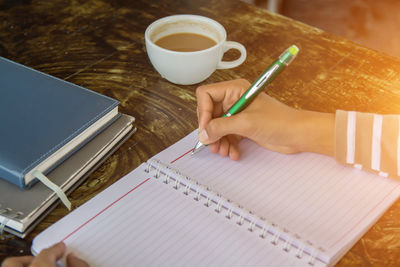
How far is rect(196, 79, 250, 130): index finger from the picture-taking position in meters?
0.80

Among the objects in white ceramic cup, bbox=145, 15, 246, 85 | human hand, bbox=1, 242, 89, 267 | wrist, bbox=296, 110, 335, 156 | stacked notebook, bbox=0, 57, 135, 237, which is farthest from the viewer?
white ceramic cup, bbox=145, 15, 246, 85

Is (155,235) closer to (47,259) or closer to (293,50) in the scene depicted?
(47,259)

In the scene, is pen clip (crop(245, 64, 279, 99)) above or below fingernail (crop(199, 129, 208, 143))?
above

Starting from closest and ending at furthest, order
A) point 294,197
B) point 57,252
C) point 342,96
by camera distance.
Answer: point 57,252 < point 294,197 < point 342,96

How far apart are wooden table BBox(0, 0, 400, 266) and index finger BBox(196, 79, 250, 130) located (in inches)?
2.6

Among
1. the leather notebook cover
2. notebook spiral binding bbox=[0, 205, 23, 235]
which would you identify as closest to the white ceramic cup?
the leather notebook cover

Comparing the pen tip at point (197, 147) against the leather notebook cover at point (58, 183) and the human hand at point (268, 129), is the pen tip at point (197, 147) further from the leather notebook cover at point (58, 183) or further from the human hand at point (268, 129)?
the leather notebook cover at point (58, 183)

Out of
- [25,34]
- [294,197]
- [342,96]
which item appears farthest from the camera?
[25,34]

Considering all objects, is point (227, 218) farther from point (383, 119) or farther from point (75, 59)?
point (75, 59)

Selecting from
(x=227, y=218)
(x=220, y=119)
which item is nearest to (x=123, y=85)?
(x=220, y=119)

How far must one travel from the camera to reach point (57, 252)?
0.59m

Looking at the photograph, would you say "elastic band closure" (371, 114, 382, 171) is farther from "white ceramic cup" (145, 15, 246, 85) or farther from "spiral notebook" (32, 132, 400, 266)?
"white ceramic cup" (145, 15, 246, 85)

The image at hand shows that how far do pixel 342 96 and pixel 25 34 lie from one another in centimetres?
75

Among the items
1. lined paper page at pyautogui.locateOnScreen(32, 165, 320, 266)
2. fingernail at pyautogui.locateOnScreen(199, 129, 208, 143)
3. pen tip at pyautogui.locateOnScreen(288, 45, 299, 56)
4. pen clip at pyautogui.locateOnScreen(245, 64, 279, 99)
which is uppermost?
pen tip at pyautogui.locateOnScreen(288, 45, 299, 56)
